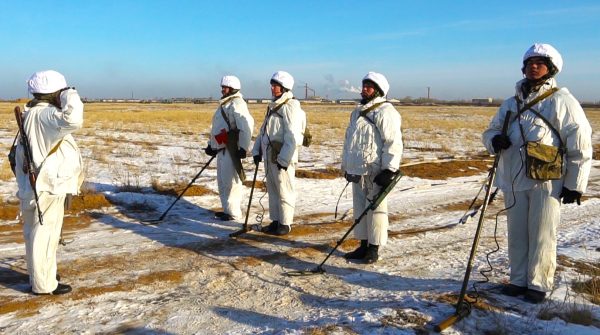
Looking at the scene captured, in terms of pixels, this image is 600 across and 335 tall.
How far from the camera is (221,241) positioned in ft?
22.7

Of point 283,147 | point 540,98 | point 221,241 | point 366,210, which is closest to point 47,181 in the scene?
point 221,241

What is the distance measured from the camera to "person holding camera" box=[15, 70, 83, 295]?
4562mm

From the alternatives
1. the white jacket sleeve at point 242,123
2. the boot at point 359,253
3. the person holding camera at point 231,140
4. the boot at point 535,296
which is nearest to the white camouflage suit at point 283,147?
the white jacket sleeve at point 242,123

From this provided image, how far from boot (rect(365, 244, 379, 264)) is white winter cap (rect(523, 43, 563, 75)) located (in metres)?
2.73

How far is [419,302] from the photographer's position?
456 cm

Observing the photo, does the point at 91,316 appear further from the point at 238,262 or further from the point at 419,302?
the point at 419,302

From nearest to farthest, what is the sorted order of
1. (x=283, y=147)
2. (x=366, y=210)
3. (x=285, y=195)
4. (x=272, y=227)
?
(x=366, y=210)
(x=283, y=147)
(x=285, y=195)
(x=272, y=227)

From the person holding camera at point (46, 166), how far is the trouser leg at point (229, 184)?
11.0 ft

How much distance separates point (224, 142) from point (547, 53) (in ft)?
16.5

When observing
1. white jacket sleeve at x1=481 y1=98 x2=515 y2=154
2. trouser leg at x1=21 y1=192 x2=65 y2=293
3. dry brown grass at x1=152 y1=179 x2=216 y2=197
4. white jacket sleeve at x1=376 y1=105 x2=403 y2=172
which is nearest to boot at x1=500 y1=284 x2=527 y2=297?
white jacket sleeve at x1=481 y1=98 x2=515 y2=154

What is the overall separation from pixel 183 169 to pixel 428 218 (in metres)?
7.35

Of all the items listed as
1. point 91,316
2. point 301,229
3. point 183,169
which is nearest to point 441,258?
point 301,229

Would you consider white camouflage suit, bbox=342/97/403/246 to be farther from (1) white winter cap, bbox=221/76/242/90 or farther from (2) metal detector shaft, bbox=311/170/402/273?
(1) white winter cap, bbox=221/76/242/90

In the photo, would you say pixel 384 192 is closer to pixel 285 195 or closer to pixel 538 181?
pixel 538 181
